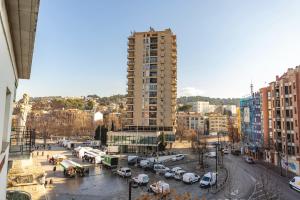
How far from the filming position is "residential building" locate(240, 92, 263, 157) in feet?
205

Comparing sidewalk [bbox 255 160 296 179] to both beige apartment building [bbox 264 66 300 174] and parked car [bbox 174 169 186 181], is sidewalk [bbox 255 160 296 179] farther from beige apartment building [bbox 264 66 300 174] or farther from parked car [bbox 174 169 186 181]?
parked car [bbox 174 169 186 181]

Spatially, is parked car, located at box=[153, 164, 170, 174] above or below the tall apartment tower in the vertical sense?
below

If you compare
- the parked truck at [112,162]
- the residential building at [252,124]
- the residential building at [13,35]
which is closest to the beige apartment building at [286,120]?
the residential building at [252,124]

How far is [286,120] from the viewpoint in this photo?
161ft

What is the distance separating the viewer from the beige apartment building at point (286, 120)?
1788 inches

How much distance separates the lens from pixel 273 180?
3991 cm

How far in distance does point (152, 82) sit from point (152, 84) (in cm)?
68

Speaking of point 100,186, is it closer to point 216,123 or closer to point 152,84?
point 152,84

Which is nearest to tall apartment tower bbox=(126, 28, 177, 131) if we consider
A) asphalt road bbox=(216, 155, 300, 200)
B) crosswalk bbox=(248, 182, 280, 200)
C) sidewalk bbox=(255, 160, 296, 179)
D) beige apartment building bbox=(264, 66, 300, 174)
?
sidewalk bbox=(255, 160, 296, 179)

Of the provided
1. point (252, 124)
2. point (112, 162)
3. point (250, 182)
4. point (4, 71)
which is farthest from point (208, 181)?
point (252, 124)

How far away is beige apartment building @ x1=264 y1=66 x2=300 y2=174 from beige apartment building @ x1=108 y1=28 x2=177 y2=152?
30.9 metres

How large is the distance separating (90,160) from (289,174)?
40566mm

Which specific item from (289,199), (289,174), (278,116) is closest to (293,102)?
(278,116)

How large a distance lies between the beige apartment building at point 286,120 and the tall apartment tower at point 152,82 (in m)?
31.4
